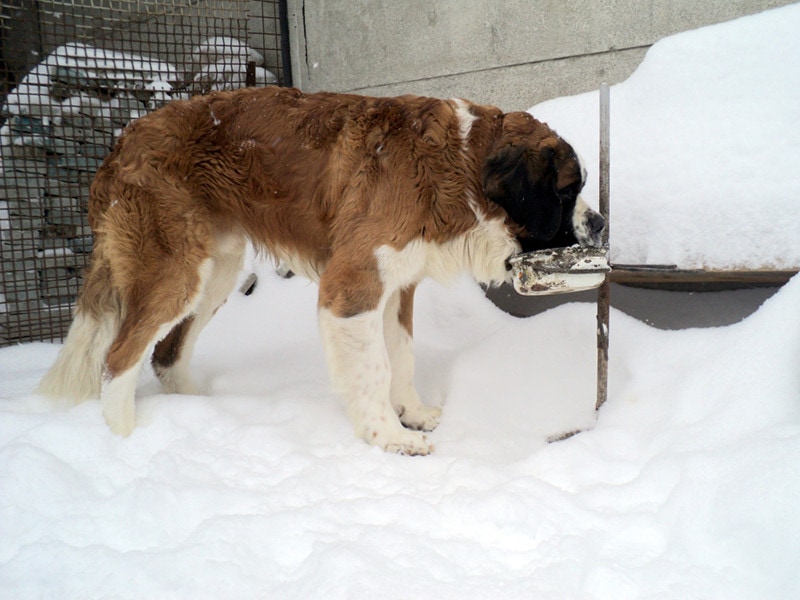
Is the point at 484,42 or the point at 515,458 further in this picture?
the point at 484,42

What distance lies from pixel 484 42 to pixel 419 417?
2.85 meters

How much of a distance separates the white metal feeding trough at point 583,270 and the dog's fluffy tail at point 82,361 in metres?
2.01

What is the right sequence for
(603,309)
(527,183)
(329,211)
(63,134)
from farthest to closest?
(63,134) < (329,211) < (603,309) < (527,183)

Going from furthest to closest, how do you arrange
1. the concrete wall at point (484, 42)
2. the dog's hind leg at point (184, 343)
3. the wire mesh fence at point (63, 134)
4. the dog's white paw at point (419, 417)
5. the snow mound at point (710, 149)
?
the wire mesh fence at point (63, 134) → the concrete wall at point (484, 42) → the dog's hind leg at point (184, 343) → the dog's white paw at point (419, 417) → the snow mound at point (710, 149)

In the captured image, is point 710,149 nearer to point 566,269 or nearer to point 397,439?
point 566,269

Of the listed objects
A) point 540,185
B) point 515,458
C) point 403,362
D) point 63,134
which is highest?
point 63,134

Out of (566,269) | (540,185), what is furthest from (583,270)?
(540,185)

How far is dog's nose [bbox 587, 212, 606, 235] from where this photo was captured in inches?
118

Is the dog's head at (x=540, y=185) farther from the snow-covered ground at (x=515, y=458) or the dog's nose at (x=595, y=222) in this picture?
the snow-covered ground at (x=515, y=458)

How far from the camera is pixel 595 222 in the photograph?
2.99 meters

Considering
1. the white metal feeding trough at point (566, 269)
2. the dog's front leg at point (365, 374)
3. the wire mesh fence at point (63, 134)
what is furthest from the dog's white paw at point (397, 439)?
the wire mesh fence at point (63, 134)

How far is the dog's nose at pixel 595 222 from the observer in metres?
2.99

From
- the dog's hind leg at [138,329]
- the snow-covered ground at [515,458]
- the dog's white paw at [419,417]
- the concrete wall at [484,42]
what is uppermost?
the concrete wall at [484,42]

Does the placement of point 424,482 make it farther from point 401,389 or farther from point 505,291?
point 505,291
